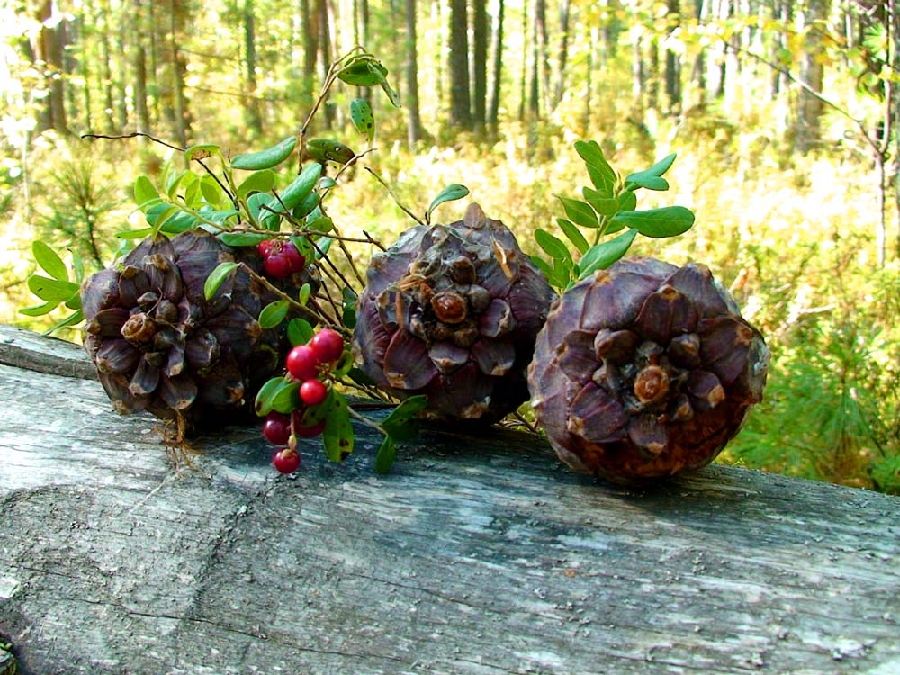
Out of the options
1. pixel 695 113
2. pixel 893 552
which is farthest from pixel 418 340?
pixel 695 113

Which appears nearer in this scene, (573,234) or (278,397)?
(278,397)

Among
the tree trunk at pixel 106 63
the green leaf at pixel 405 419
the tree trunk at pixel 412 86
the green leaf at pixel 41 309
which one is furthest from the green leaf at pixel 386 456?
the tree trunk at pixel 412 86

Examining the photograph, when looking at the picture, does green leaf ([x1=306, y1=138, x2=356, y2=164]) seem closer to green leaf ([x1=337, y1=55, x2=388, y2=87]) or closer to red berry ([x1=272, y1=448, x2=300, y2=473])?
green leaf ([x1=337, y1=55, x2=388, y2=87])

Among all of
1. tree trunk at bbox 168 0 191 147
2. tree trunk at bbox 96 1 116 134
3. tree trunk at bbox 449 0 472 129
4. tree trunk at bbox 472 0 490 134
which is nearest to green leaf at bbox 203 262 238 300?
tree trunk at bbox 168 0 191 147

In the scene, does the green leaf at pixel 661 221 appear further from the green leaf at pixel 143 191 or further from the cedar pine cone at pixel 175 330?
the green leaf at pixel 143 191

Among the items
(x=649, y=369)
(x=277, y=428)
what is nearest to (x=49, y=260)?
(x=277, y=428)

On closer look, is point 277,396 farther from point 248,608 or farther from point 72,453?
point 72,453

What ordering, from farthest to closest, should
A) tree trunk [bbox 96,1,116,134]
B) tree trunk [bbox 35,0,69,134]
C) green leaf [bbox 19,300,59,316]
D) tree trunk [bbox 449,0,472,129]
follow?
tree trunk [bbox 449,0,472,129] → tree trunk [bbox 96,1,116,134] → tree trunk [bbox 35,0,69,134] → green leaf [bbox 19,300,59,316]

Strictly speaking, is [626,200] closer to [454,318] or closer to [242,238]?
[454,318]
